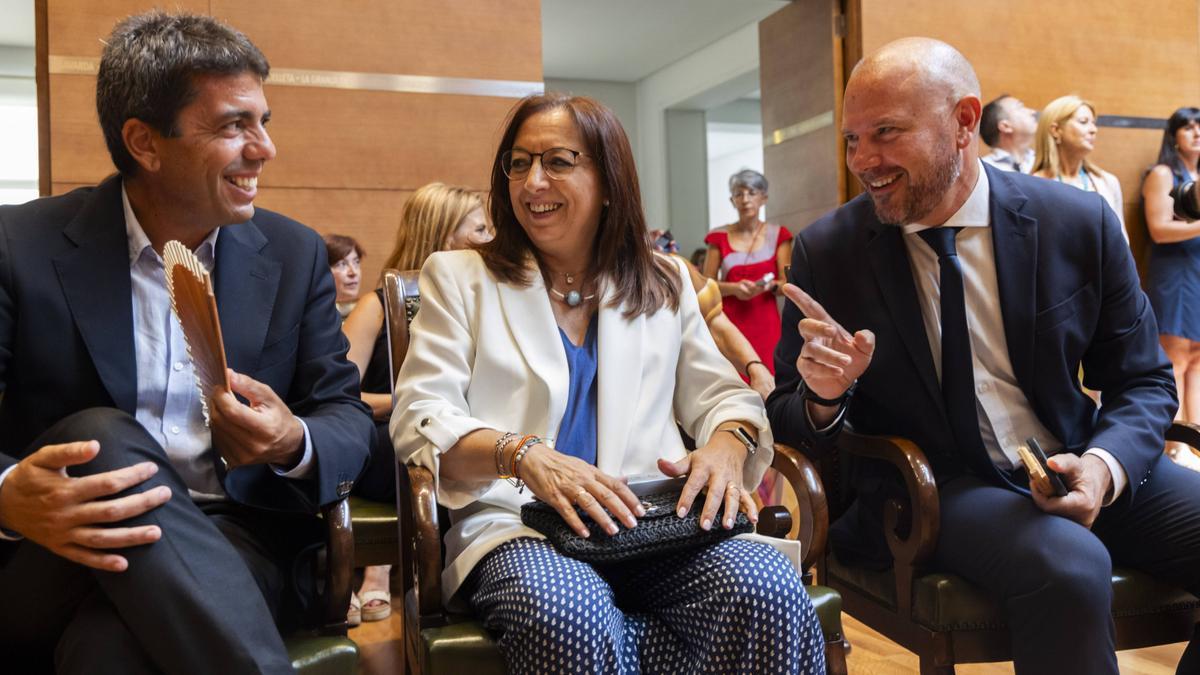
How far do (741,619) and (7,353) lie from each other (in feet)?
4.15

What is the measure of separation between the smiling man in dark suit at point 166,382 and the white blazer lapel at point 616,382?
17.9 inches

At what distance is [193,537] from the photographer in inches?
55.8

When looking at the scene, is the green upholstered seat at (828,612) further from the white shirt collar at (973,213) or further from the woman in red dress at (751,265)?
the woman in red dress at (751,265)

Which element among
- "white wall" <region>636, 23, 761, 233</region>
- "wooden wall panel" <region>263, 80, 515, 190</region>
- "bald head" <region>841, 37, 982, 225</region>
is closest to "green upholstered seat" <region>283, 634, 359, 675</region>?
"bald head" <region>841, 37, 982, 225</region>

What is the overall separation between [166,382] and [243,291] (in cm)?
21

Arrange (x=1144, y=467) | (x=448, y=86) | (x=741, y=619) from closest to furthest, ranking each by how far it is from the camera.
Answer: (x=741, y=619)
(x=1144, y=467)
(x=448, y=86)

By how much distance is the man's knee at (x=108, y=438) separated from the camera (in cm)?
140

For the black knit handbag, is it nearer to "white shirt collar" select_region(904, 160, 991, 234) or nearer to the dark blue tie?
the dark blue tie

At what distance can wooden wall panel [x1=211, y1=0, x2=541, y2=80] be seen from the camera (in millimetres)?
4883

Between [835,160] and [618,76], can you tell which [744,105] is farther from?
[835,160]

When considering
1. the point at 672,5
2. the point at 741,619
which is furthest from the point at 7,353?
the point at 672,5

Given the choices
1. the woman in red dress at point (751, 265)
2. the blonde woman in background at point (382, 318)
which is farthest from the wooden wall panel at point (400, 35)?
the blonde woman in background at point (382, 318)

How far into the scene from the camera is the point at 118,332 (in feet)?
5.57

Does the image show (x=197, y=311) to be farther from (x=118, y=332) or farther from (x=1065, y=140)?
(x=1065, y=140)
